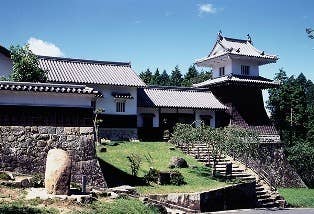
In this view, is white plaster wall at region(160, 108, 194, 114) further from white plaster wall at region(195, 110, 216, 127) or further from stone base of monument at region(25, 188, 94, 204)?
stone base of monument at region(25, 188, 94, 204)

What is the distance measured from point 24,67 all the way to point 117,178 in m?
10.8

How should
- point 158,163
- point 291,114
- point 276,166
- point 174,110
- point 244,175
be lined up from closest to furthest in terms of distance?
point 158,163
point 244,175
point 276,166
point 174,110
point 291,114

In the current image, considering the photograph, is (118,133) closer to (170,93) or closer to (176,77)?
(170,93)

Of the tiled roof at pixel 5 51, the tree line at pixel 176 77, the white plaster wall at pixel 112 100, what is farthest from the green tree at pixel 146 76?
the tiled roof at pixel 5 51

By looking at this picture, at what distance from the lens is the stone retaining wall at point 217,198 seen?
63.6ft

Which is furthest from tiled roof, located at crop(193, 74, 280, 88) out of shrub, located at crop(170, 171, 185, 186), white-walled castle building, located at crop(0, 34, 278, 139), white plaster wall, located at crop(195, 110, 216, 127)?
shrub, located at crop(170, 171, 185, 186)

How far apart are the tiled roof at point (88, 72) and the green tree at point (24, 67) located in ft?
11.7

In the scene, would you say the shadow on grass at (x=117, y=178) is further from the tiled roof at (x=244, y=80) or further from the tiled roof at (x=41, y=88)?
the tiled roof at (x=244, y=80)

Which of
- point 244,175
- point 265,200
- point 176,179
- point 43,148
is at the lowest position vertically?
point 265,200

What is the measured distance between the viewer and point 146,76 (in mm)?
76938

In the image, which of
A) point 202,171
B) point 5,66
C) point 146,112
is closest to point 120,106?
point 146,112

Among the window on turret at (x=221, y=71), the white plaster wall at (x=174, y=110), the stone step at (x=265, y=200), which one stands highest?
the window on turret at (x=221, y=71)

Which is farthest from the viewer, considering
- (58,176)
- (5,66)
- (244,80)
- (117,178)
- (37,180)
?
(244,80)

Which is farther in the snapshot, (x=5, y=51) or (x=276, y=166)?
(x=276, y=166)
